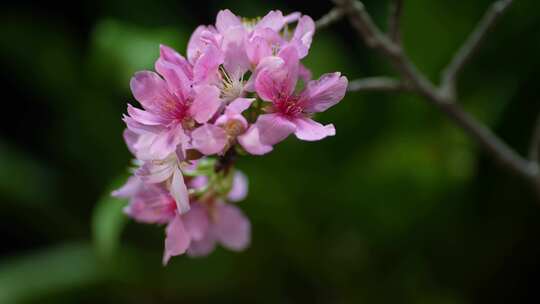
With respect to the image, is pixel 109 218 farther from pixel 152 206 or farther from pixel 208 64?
pixel 208 64

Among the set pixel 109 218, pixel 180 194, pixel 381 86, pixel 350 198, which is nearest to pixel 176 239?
pixel 180 194

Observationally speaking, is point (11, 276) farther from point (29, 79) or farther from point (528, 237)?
point (528, 237)

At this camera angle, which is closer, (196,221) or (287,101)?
(287,101)

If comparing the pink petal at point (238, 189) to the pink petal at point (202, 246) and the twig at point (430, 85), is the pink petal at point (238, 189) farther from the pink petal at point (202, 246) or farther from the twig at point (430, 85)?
the twig at point (430, 85)

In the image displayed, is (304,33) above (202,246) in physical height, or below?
above

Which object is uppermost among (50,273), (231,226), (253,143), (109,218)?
(253,143)

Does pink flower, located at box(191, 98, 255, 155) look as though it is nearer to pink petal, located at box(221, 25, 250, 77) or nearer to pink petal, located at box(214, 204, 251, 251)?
pink petal, located at box(221, 25, 250, 77)
